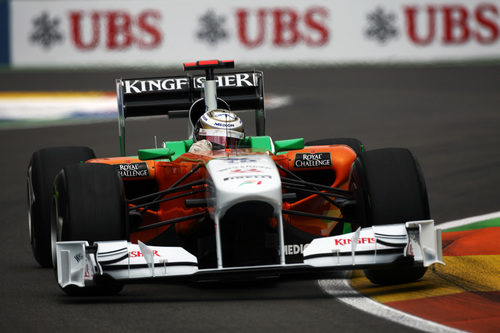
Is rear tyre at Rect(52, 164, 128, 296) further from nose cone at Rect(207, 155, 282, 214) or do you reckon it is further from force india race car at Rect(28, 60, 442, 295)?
nose cone at Rect(207, 155, 282, 214)

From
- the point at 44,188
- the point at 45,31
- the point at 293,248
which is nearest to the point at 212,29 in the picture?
the point at 45,31

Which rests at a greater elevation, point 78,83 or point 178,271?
point 78,83

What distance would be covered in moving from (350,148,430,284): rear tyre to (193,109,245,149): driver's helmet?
1208 mm

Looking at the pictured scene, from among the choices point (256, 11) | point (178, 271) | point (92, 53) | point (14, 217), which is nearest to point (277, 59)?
point (256, 11)

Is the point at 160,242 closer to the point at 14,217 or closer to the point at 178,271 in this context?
the point at 178,271

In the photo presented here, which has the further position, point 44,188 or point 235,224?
Result: point 44,188

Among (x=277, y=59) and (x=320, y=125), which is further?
(x=277, y=59)

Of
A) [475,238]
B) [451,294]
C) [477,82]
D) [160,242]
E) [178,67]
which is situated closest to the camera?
[451,294]

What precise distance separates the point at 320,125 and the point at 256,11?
915 centimetres

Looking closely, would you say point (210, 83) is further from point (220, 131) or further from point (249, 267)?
point (249, 267)

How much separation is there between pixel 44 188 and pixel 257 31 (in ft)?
62.5

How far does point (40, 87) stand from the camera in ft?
85.8

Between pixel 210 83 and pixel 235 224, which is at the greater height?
pixel 210 83

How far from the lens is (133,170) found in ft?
27.3
